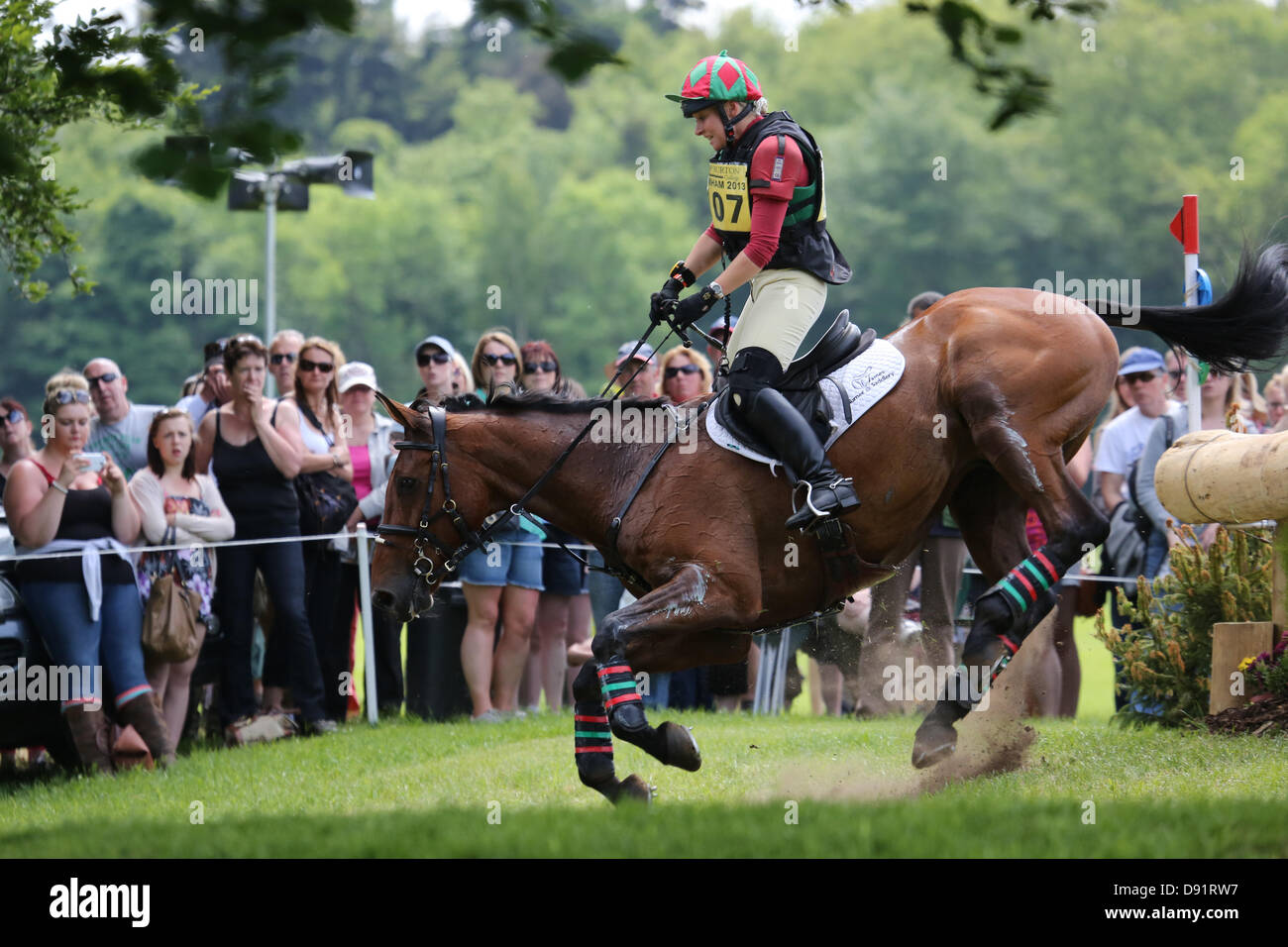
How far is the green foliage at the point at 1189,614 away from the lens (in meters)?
9.27

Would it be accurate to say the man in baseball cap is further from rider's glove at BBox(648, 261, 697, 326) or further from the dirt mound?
rider's glove at BBox(648, 261, 697, 326)

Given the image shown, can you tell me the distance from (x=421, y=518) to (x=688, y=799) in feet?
6.30

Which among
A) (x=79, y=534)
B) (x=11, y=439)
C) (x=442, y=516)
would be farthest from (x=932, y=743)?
(x=11, y=439)

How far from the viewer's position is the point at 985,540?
26.3 ft

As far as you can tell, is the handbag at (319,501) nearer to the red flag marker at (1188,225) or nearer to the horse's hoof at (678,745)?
the horse's hoof at (678,745)

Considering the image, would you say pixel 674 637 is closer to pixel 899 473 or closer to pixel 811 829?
pixel 899 473

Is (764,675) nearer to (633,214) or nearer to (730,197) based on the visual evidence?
(730,197)

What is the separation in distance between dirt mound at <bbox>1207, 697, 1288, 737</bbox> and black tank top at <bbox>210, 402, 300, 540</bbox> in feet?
20.7

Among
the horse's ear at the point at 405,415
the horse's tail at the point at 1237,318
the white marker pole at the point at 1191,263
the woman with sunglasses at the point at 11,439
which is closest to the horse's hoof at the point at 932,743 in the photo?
the horse's tail at the point at 1237,318

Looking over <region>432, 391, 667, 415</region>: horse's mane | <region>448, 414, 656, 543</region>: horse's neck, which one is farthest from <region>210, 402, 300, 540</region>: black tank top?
<region>448, 414, 656, 543</region>: horse's neck

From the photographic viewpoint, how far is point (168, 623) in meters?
9.98

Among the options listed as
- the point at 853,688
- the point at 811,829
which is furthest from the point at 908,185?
the point at 811,829

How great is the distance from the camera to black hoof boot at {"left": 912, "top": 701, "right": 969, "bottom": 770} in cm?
734
